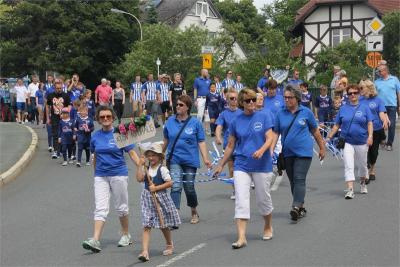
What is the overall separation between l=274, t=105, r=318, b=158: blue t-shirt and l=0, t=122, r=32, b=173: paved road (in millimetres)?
7900

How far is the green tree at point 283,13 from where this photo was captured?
83.4 m

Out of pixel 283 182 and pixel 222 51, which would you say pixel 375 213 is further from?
pixel 222 51

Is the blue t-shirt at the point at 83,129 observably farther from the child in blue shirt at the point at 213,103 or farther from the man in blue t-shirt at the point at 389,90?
the man in blue t-shirt at the point at 389,90

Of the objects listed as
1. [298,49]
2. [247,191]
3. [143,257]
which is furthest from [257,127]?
[298,49]

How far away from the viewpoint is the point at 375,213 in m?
10.3

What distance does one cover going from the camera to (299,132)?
32.1 ft

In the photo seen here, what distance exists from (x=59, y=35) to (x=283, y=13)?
39226 millimetres

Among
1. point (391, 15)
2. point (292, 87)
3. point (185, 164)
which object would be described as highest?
point (391, 15)

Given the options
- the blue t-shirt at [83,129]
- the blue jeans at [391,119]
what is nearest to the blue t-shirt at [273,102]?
the blue jeans at [391,119]

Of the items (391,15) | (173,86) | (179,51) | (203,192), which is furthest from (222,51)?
(203,192)

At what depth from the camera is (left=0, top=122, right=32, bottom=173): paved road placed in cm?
1727

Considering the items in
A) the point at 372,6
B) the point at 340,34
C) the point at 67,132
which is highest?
the point at 372,6

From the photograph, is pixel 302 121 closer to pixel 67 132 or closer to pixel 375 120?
pixel 375 120

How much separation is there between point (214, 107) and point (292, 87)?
483 inches
